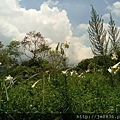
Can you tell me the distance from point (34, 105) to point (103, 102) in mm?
704

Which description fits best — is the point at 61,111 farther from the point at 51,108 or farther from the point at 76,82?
the point at 76,82

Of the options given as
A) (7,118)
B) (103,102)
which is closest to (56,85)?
(103,102)

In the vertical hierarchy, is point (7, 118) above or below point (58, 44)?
below

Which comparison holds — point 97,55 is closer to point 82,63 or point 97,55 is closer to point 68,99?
point 68,99

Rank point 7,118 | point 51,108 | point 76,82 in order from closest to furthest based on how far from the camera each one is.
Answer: point 7,118 → point 51,108 → point 76,82

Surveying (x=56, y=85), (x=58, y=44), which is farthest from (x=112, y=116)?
(x=56, y=85)

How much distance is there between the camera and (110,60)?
4551mm

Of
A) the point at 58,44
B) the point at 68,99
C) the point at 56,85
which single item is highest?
the point at 58,44

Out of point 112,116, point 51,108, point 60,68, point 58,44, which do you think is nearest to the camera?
point 112,116

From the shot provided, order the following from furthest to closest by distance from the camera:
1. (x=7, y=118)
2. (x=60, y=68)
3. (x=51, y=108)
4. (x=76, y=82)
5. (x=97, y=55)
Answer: (x=76, y=82)
(x=97, y=55)
(x=60, y=68)
(x=51, y=108)
(x=7, y=118)

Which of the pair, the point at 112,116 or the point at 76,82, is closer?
the point at 112,116

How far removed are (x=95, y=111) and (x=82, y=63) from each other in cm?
1458

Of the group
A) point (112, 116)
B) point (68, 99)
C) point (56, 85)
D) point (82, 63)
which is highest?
point (82, 63)

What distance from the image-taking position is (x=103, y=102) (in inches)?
125
